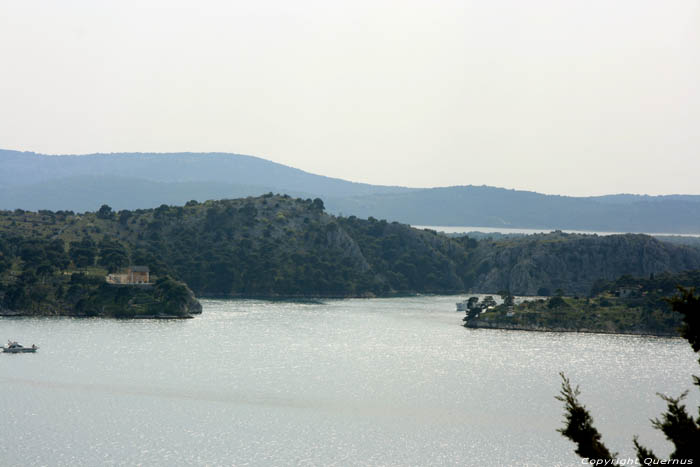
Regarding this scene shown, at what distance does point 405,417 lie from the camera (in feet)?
320

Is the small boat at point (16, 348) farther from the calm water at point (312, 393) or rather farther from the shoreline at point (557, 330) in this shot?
the shoreline at point (557, 330)

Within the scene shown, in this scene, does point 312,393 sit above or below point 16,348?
below

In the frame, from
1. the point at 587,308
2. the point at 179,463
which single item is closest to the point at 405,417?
the point at 179,463

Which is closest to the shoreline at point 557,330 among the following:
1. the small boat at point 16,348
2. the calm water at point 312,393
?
the calm water at point 312,393

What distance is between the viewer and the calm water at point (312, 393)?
82250 millimetres

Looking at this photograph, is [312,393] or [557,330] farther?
[557,330]

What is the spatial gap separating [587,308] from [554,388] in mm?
75348

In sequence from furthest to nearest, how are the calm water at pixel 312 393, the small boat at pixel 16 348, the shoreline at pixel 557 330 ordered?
1. the shoreline at pixel 557 330
2. the small boat at pixel 16 348
3. the calm water at pixel 312 393

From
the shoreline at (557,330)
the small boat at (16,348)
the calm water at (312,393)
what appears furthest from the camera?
the shoreline at (557,330)

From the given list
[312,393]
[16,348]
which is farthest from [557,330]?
[16,348]

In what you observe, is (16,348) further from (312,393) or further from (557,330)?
(557,330)

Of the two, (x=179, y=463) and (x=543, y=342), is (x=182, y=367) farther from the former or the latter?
(x=543, y=342)

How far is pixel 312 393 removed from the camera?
110000 millimetres

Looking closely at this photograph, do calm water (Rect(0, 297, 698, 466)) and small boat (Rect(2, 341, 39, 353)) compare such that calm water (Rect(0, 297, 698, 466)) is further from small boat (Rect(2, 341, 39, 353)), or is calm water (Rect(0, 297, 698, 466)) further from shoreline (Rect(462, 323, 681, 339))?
shoreline (Rect(462, 323, 681, 339))
